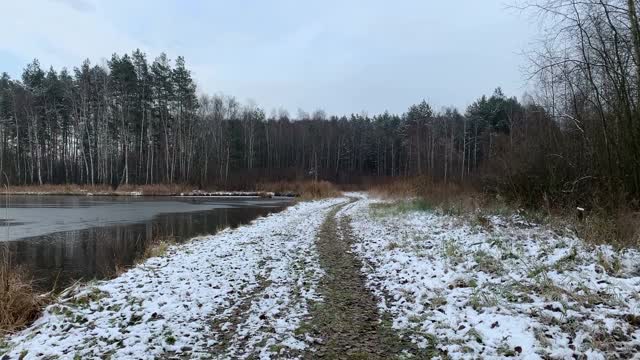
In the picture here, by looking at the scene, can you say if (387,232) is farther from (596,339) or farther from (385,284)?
(596,339)

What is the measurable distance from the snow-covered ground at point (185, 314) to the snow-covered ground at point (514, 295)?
1539mm

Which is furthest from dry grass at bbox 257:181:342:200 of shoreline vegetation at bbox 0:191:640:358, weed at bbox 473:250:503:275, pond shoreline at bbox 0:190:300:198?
weed at bbox 473:250:503:275

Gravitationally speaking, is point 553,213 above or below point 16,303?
above

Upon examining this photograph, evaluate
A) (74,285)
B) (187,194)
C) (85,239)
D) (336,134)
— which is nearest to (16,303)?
(74,285)

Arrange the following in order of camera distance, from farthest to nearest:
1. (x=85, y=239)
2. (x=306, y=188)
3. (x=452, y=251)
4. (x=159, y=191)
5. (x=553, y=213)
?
(x=159, y=191) < (x=306, y=188) < (x=85, y=239) < (x=553, y=213) < (x=452, y=251)

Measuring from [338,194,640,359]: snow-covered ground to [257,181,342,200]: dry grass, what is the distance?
30.4 meters

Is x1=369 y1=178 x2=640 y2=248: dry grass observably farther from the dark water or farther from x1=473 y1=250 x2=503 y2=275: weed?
the dark water

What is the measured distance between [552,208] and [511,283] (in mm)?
6196

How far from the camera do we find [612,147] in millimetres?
8797

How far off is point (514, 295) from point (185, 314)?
4656 millimetres

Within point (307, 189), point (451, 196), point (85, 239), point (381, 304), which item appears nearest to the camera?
point (381, 304)

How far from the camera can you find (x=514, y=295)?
537 centimetres

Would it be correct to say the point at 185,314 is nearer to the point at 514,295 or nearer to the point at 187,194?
the point at 514,295

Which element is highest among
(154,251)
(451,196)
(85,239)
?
(451,196)
